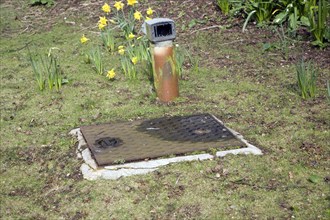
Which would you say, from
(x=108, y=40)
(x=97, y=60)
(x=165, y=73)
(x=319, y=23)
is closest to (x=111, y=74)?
(x=97, y=60)

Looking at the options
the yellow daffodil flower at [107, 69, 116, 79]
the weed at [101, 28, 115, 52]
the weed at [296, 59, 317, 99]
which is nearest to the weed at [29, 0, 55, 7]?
the weed at [101, 28, 115, 52]

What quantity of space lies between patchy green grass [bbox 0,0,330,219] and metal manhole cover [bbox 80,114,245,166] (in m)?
0.18

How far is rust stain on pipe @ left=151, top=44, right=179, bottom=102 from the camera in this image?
18.2ft

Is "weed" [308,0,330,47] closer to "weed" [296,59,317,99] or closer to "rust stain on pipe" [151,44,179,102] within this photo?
"weed" [296,59,317,99]

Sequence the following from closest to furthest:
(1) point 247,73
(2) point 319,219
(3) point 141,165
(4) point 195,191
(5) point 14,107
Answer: (2) point 319,219, (4) point 195,191, (3) point 141,165, (5) point 14,107, (1) point 247,73

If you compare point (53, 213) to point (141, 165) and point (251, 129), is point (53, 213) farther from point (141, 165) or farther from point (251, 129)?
point (251, 129)

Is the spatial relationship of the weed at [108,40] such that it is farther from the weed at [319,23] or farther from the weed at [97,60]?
the weed at [319,23]

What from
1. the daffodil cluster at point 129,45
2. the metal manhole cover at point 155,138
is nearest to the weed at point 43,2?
the daffodil cluster at point 129,45

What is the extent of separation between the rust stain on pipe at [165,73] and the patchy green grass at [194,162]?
94 mm

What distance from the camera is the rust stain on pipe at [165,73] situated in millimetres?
5543

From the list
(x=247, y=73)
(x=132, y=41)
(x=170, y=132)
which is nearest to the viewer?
(x=170, y=132)

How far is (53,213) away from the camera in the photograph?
4070 millimetres

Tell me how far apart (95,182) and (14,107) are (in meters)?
1.82

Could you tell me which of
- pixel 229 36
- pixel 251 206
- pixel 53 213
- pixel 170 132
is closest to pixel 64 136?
pixel 170 132
